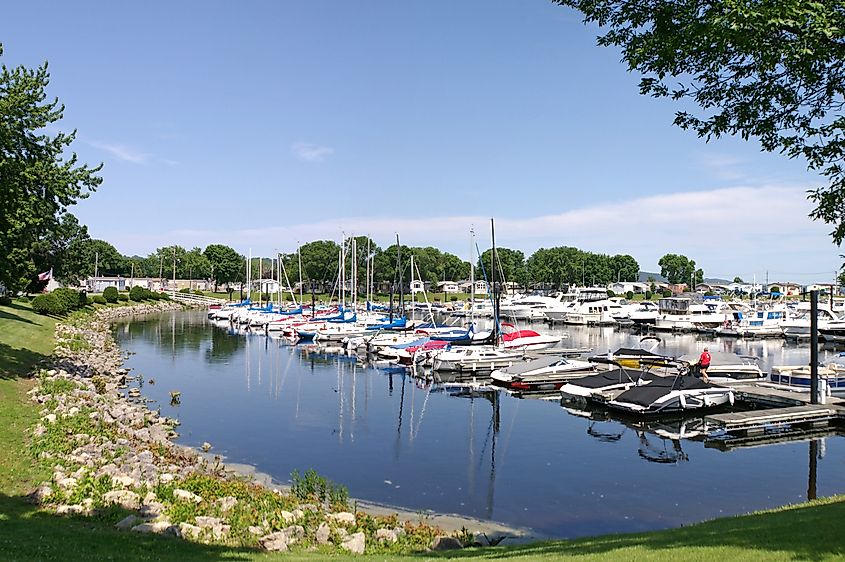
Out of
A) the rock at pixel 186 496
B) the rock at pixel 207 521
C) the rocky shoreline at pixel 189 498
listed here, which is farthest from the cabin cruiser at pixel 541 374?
the rock at pixel 207 521

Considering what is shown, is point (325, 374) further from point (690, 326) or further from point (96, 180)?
point (690, 326)

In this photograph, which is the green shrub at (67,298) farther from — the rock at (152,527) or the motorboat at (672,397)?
the rock at (152,527)

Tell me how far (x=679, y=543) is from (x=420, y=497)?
1055 centimetres

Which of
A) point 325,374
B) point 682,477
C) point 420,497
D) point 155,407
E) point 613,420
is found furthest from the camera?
point 325,374

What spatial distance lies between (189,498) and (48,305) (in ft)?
171

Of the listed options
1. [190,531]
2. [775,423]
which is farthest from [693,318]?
[190,531]

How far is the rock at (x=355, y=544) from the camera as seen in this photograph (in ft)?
44.5

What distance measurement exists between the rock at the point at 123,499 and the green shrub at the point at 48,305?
51.2 metres

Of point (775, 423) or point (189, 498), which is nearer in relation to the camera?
point (189, 498)

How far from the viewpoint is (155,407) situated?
111 ft

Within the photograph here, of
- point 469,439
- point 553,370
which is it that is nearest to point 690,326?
point 553,370

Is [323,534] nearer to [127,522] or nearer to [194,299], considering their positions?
[127,522]

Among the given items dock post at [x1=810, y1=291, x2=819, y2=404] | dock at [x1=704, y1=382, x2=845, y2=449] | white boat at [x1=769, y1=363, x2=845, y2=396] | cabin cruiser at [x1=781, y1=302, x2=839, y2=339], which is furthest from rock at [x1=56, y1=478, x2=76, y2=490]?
cabin cruiser at [x1=781, y1=302, x2=839, y2=339]

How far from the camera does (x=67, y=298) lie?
6638 centimetres
